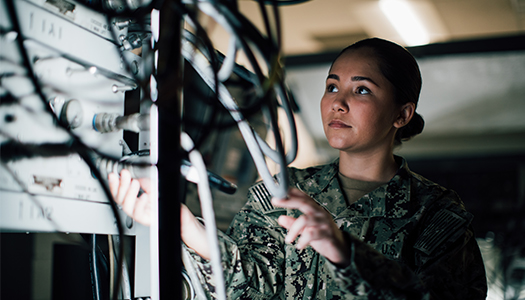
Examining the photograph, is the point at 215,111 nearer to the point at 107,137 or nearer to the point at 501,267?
the point at 107,137

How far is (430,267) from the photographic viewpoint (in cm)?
81

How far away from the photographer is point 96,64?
1.97 feet

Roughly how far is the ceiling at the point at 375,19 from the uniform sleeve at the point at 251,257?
190 centimetres

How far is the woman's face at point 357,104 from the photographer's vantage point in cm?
100

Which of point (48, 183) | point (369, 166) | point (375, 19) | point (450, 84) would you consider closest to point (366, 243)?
point (369, 166)

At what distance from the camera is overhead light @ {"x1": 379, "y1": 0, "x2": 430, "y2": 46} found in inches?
113

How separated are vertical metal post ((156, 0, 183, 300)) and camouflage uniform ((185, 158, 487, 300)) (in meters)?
0.24

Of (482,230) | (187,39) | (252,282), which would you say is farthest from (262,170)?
(482,230)

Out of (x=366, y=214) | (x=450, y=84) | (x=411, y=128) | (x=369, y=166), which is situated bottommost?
(x=366, y=214)

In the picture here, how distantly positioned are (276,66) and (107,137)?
1.03 ft

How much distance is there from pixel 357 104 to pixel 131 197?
61cm

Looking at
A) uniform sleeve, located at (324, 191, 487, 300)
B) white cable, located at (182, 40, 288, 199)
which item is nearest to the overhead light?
uniform sleeve, located at (324, 191, 487, 300)

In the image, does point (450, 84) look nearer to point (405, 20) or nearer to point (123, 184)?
point (405, 20)

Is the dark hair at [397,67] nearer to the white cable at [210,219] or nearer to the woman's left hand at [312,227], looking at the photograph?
the woman's left hand at [312,227]
